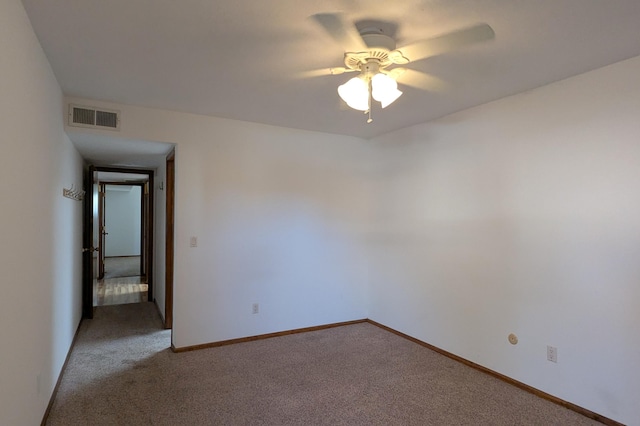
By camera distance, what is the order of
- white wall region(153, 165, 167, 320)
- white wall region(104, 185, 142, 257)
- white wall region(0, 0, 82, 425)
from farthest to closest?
white wall region(104, 185, 142, 257) → white wall region(153, 165, 167, 320) → white wall region(0, 0, 82, 425)

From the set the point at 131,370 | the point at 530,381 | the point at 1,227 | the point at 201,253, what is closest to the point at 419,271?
the point at 530,381

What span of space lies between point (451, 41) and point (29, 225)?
2.37m

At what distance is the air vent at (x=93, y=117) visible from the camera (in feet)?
10.3

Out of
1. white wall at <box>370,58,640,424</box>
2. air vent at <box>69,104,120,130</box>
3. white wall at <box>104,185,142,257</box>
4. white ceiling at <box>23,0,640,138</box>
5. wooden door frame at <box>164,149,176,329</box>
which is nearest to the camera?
white ceiling at <box>23,0,640,138</box>

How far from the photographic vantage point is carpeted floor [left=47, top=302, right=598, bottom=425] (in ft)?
8.08

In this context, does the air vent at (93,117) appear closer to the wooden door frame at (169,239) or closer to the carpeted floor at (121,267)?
the wooden door frame at (169,239)

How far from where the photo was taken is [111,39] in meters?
2.10

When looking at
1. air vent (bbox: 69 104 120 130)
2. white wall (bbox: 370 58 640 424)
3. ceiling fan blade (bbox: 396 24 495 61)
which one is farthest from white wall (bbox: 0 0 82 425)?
white wall (bbox: 370 58 640 424)

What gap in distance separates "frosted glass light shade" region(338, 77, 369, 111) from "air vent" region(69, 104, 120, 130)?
7.71ft

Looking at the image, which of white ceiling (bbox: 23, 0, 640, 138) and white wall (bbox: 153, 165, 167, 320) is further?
white wall (bbox: 153, 165, 167, 320)

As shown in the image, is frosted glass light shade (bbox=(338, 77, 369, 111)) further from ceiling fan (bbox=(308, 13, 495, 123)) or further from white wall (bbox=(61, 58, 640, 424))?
white wall (bbox=(61, 58, 640, 424))

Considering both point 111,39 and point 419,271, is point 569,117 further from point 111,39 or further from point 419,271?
point 111,39

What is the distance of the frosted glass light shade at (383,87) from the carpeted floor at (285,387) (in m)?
2.09

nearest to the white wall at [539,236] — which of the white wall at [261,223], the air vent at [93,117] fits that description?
the white wall at [261,223]
